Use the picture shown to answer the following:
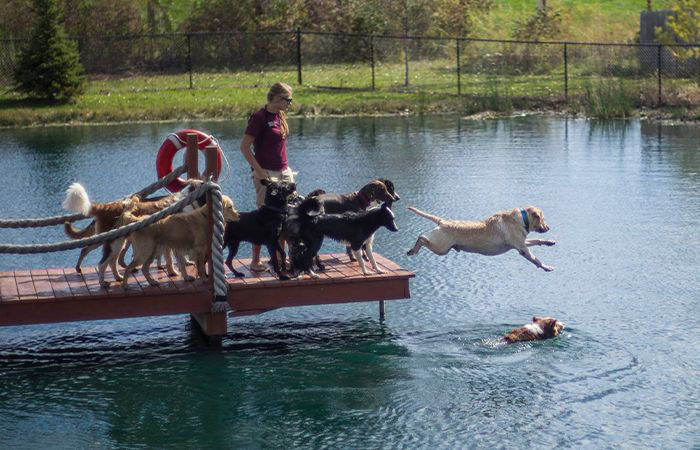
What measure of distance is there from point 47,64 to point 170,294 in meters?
20.3

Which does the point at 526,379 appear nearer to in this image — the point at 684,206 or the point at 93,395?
the point at 93,395

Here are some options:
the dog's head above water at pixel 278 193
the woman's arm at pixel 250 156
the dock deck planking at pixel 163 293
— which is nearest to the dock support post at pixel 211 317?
the dock deck planking at pixel 163 293

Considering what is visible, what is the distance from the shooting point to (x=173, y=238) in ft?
32.6

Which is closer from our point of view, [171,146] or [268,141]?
[268,141]

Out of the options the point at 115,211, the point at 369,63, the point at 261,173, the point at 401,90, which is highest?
the point at 369,63

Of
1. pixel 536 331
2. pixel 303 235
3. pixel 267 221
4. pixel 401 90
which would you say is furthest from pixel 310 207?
pixel 401 90

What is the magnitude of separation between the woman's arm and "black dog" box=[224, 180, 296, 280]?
0.44 metres

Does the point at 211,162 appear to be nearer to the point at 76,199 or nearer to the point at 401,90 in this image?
the point at 76,199

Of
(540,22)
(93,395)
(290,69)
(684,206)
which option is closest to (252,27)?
(290,69)

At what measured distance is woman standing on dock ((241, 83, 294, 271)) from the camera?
10609 mm

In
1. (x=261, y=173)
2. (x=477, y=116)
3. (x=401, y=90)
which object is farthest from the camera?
(x=401, y=90)

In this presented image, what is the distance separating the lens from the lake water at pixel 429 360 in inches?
340

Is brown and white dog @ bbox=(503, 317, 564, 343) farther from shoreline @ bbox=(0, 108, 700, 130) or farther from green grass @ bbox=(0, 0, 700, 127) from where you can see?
green grass @ bbox=(0, 0, 700, 127)

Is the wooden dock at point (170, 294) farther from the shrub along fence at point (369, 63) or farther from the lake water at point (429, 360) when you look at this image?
the shrub along fence at point (369, 63)
